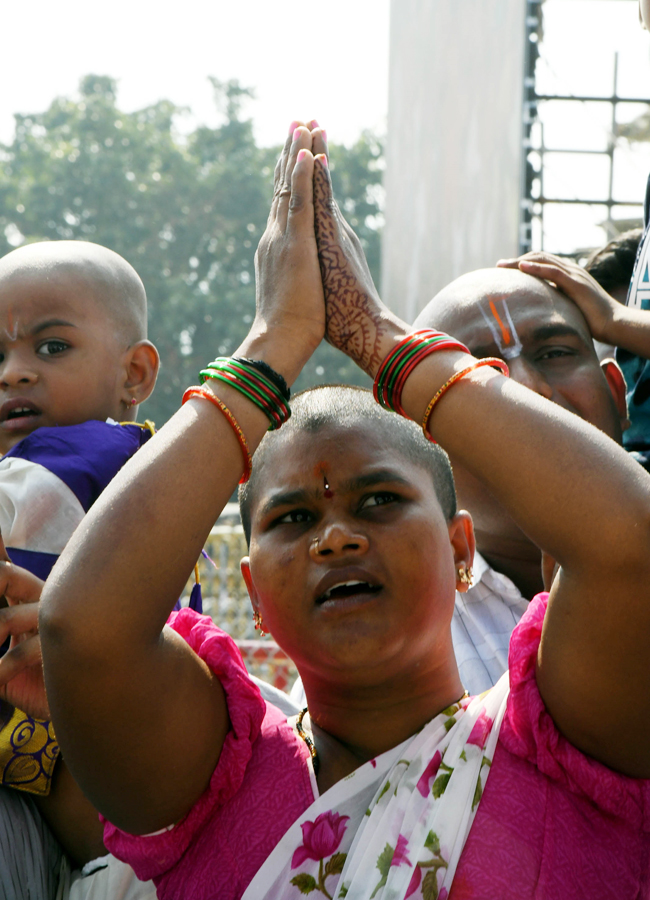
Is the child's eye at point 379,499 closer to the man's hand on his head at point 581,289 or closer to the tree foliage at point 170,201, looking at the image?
the man's hand on his head at point 581,289

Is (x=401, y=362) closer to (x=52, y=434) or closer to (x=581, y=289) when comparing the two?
(x=52, y=434)

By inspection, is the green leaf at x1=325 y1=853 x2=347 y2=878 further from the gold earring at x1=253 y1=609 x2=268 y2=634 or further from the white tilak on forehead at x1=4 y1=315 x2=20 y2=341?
the white tilak on forehead at x1=4 y1=315 x2=20 y2=341

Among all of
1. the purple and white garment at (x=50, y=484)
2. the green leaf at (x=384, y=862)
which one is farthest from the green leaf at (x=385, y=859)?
the purple and white garment at (x=50, y=484)

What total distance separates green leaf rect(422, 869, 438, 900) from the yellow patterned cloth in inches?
34.8

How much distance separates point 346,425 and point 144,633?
0.67 meters

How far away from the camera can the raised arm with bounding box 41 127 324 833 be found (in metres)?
1.65

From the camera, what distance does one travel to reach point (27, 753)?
2.07 m

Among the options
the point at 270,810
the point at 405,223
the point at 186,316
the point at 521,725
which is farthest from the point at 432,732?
the point at 186,316

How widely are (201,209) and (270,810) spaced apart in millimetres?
29854

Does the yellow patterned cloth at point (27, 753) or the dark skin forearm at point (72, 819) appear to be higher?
the yellow patterned cloth at point (27, 753)

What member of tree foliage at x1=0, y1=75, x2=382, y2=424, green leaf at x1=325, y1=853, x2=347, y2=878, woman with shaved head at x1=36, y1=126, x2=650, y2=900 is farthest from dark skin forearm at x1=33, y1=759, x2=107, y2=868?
tree foliage at x1=0, y1=75, x2=382, y2=424

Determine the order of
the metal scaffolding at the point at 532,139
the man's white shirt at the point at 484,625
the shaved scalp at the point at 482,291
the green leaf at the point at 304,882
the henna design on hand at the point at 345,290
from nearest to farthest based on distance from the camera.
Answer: the green leaf at the point at 304,882
the henna design on hand at the point at 345,290
the man's white shirt at the point at 484,625
the shaved scalp at the point at 482,291
the metal scaffolding at the point at 532,139

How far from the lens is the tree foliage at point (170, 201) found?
27.8 m

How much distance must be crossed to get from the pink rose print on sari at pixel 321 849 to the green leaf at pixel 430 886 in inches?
7.4
